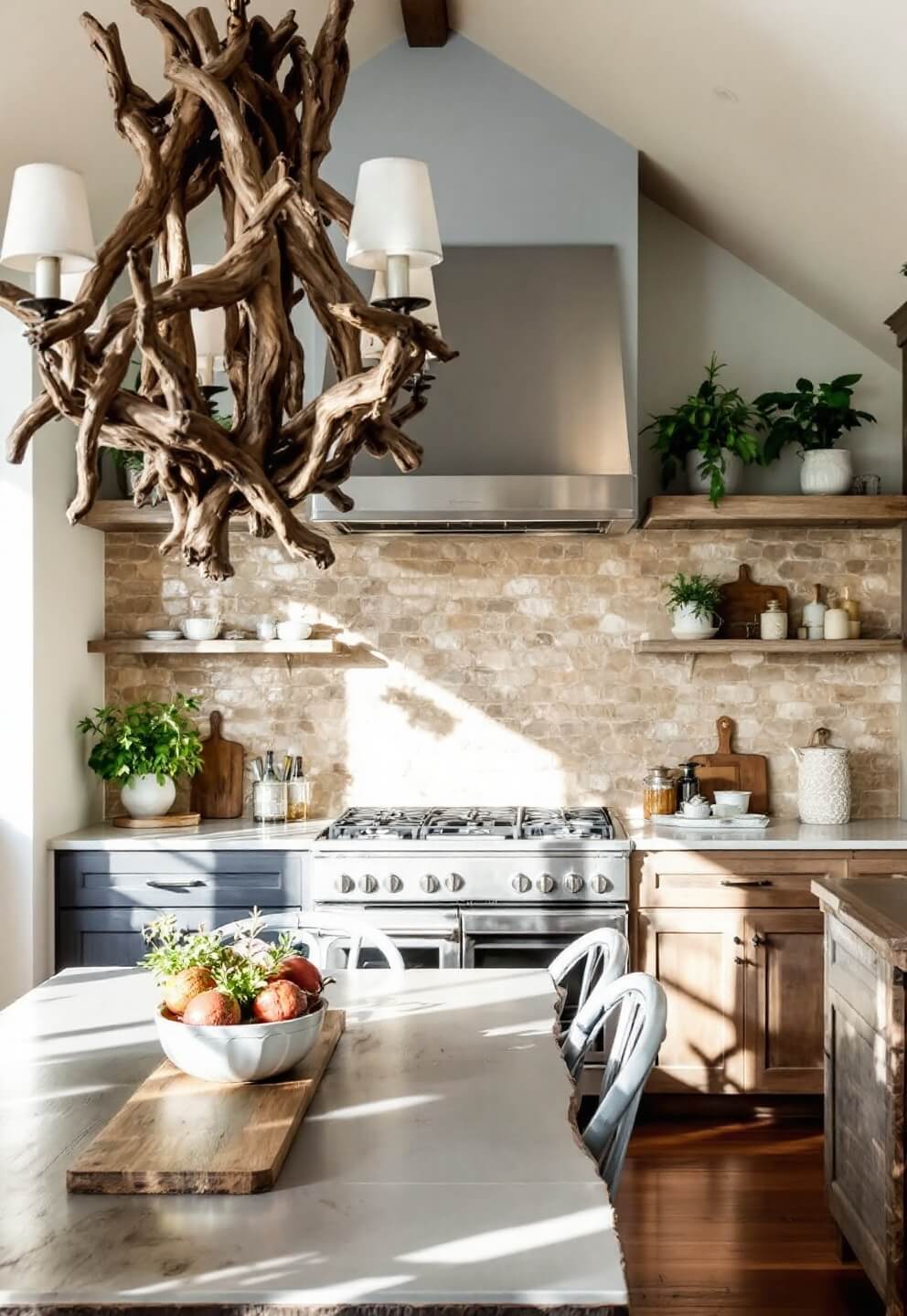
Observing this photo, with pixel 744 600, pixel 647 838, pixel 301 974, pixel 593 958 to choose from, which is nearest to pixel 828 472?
pixel 744 600

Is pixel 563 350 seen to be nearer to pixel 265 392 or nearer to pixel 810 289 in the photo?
pixel 810 289

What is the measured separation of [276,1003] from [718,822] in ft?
9.54

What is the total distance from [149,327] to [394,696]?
3.42 metres

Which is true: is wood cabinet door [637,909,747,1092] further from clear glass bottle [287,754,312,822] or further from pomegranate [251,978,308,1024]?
pomegranate [251,978,308,1024]

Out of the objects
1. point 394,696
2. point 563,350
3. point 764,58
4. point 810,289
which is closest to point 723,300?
point 810,289

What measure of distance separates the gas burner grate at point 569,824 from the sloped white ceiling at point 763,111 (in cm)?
205

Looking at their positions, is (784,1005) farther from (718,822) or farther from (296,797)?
(296,797)

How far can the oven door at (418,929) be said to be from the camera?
430cm

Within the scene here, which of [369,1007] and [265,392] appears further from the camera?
[369,1007]

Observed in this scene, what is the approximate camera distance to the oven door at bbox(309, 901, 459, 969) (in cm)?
430

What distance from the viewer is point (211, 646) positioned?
4.84 m

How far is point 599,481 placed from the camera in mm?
4301

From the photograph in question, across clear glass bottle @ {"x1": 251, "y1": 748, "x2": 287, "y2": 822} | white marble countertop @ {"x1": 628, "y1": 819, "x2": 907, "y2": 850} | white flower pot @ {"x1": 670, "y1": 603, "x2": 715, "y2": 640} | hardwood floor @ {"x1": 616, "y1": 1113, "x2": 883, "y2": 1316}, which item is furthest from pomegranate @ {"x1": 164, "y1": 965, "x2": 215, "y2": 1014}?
white flower pot @ {"x1": 670, "y1": 603, "x2": 715, "y2": 640}

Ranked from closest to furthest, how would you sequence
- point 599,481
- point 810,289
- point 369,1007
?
1. point 369,1007
2. point 599,481
3. point 810,289
